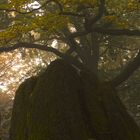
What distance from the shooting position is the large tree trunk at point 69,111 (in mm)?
10055

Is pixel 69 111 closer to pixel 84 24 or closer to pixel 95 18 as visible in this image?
pixel 95 18

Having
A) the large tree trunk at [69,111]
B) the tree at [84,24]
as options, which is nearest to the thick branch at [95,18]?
the tree at [84,24]

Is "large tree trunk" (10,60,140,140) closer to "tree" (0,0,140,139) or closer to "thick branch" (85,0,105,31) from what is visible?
"tree" (0,0,140,139)

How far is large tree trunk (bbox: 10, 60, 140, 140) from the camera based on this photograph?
10.1 m

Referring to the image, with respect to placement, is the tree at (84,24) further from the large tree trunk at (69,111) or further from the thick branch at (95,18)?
the large tree trunk at (69,111)

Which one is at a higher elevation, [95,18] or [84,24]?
[84,24]

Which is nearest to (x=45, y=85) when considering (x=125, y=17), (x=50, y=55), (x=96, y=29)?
(x=96, y=29)

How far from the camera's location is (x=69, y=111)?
10211 mm

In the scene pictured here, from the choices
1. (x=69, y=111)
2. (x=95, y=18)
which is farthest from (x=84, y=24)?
(x=69, y=111)

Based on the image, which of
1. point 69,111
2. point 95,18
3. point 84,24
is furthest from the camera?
point 84,24

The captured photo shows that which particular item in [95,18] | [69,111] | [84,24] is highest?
[84,24]

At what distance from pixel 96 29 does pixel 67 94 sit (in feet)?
21.7

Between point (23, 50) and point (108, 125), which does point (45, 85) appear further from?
point (23, 50)

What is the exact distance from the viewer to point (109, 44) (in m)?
23.8
